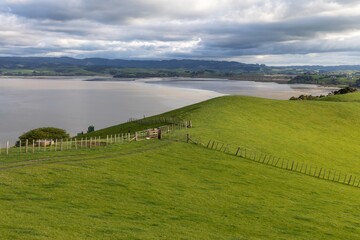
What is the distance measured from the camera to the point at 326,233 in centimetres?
3072

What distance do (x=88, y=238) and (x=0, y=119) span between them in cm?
15145

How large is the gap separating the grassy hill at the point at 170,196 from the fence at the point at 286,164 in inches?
76.2

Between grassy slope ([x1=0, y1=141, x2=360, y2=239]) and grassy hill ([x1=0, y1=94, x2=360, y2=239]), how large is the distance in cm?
8

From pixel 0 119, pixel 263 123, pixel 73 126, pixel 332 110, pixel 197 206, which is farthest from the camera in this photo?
pixel 0 119

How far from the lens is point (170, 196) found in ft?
114

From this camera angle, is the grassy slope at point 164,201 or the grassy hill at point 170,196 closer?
the grassy slope at point 164,201

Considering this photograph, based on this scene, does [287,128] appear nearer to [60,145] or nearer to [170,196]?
[60,145]

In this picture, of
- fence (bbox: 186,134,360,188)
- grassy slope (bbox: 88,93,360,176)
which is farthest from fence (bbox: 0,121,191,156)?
grassy slope (bbox: 88,93,360,176)

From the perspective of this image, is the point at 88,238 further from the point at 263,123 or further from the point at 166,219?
the point at 263,123

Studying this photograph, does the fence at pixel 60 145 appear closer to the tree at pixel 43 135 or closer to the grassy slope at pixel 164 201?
the grassy slope at pixel 164 201

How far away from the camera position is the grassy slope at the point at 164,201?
25.9m

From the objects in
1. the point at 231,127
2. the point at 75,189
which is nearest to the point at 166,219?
the point at 75,189

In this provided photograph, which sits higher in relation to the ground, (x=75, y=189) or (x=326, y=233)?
(x=75, y=189)

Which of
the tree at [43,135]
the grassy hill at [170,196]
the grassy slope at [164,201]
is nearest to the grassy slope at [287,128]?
the grassy hill at [170,196]
